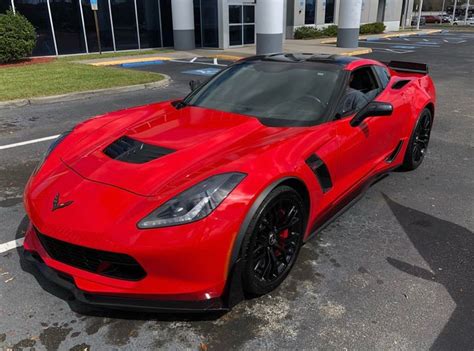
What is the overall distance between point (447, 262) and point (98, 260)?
248 cm

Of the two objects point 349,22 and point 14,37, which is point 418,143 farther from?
point 349,22

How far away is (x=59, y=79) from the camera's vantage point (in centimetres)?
1116

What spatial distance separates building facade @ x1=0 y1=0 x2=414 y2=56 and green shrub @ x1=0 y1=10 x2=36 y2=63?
1958mm

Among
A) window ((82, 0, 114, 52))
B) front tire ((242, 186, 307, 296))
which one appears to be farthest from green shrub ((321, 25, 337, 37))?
front tire ((242, 186, 307, 296))

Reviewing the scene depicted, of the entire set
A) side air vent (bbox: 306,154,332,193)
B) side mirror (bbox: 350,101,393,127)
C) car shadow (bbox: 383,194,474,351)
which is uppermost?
side mirror (bbox: 350,101,393,127)

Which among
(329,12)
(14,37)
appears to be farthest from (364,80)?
(329,12)

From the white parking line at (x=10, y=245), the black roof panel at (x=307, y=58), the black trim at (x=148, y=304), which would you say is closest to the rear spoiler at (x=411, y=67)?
the black roof panel at (x=307, y=58)

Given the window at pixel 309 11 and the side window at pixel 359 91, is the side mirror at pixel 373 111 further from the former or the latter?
the window at pixel 309 11

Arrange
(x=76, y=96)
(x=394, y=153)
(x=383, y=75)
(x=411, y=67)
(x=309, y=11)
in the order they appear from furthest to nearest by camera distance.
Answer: (x=309, y=11)
(x=76, y=96)
(x=411, y=67)
(x=383, y=75)
(x=394, y=153)

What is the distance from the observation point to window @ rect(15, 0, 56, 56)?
54.4 feet

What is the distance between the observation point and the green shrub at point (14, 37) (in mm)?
14344

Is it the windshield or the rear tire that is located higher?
the windshield

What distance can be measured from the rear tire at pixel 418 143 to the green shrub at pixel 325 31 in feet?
78.4

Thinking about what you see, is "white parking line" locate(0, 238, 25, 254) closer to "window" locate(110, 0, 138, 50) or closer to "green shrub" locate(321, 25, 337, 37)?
"window" locate(110, 0, 138, 50)
